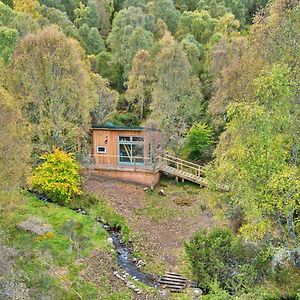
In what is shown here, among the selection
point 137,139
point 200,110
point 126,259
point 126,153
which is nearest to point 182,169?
point 137,139

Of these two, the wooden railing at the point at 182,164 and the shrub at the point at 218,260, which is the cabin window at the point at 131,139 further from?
the shrub at the point at 218,260

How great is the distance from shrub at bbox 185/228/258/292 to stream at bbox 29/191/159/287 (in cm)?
221

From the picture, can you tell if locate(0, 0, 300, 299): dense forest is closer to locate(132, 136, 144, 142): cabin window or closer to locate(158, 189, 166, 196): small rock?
locate(132, 136, 144, 142): cabin window

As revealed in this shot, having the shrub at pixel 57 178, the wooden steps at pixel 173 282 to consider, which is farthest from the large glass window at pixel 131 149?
the wooden steps at pixel 173 282

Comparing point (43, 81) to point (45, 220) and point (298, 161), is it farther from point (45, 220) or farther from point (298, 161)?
point (298, 161)

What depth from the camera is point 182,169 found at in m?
29.7

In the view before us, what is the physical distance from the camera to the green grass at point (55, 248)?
16.6 metres

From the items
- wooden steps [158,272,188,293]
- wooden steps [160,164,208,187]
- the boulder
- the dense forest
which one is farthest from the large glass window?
wooden steps [158,272,188,293]

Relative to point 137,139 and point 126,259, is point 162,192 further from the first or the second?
point 126,259

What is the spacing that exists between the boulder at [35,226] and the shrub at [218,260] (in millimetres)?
6863

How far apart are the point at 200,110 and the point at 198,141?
5302mm

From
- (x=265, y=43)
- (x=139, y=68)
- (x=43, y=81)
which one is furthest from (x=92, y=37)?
(x=265, y=43)

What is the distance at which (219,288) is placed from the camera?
1623 centimetres

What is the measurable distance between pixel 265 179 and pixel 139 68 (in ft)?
74.4
